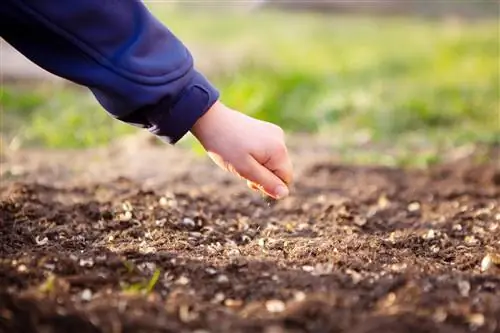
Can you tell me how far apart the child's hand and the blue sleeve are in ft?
0.17

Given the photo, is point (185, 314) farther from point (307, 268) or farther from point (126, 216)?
point (126, 216)

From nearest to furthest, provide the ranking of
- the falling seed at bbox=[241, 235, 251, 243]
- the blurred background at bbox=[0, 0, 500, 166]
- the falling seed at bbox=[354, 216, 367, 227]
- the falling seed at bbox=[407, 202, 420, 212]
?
the falling seed at bbox=[241, 235, 251, 243], the falling seed at bbox=[354, 216, 367, 227], the falling seed at bbox=[407, 202, 420, 212], the blurred background at bbox=[0, 0, 500, 166]

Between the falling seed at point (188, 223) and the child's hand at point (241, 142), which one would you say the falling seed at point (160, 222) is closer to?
the falling seed at point (188, 223)

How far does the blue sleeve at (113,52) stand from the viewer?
1.63 m

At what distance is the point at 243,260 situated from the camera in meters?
1.74

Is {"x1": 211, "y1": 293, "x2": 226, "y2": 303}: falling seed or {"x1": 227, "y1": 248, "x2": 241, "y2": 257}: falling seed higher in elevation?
{"x1": 211, "y1": 293, "x2": 226, "y2": 303}: falling seed

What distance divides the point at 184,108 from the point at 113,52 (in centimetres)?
18

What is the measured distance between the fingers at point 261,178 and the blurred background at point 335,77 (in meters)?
2.15

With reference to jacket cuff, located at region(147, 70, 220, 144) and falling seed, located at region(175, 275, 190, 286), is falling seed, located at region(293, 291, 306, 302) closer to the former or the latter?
falling seed, located at region(175, 275, 190, 286)

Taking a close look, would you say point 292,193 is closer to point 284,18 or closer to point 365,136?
point 365,136

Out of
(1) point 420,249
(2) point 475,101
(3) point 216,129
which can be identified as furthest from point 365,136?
(3) point 216,129

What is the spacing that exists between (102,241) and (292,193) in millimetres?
1234

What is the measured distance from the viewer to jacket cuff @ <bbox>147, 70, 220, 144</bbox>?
1.72m

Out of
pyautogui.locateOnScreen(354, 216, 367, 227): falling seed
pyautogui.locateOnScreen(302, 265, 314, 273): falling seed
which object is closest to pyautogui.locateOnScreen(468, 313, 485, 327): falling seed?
pyautogui.locateOnScreen(302, 265, 314, 273): falling seed
